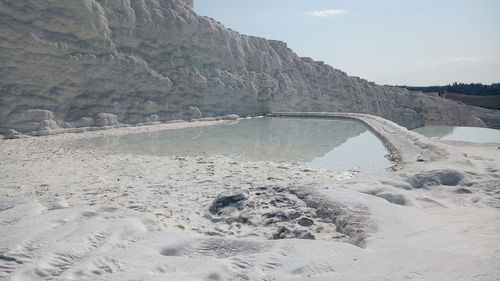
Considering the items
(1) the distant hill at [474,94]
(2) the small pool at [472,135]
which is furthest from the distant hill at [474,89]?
(2) the small pool at [472,135]

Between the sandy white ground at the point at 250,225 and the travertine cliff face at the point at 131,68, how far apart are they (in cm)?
600

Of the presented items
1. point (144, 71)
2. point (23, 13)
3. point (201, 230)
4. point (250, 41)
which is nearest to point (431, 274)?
point (201, 230)

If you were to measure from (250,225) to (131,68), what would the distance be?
1130 cm

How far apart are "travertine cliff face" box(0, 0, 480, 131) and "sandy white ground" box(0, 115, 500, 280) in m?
6.00

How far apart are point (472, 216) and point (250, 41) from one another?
18.0 metres

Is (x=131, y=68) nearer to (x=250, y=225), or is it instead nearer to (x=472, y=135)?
(x=250, y=225)

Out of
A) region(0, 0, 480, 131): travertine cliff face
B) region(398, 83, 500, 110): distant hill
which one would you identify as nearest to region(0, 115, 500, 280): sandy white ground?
region(0, 0, 480, 131): travertine cliff face

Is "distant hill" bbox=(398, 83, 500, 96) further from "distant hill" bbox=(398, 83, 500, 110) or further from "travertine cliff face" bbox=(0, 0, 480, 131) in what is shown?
"travertine cliff face" bbox=(0, 0, 480, 131)

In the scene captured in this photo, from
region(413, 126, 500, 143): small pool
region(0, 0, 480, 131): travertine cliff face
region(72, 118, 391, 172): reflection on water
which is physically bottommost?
region(413, 126, 500, 143): small pool

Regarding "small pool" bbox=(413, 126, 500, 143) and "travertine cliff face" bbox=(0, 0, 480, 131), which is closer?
"travertine cliff face" bbox=(0, 0, 480, 131)

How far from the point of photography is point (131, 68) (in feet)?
41.3

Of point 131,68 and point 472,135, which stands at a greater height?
point 131,68

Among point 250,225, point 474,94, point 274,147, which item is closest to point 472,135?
point 274,147

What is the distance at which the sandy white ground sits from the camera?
1.86m
